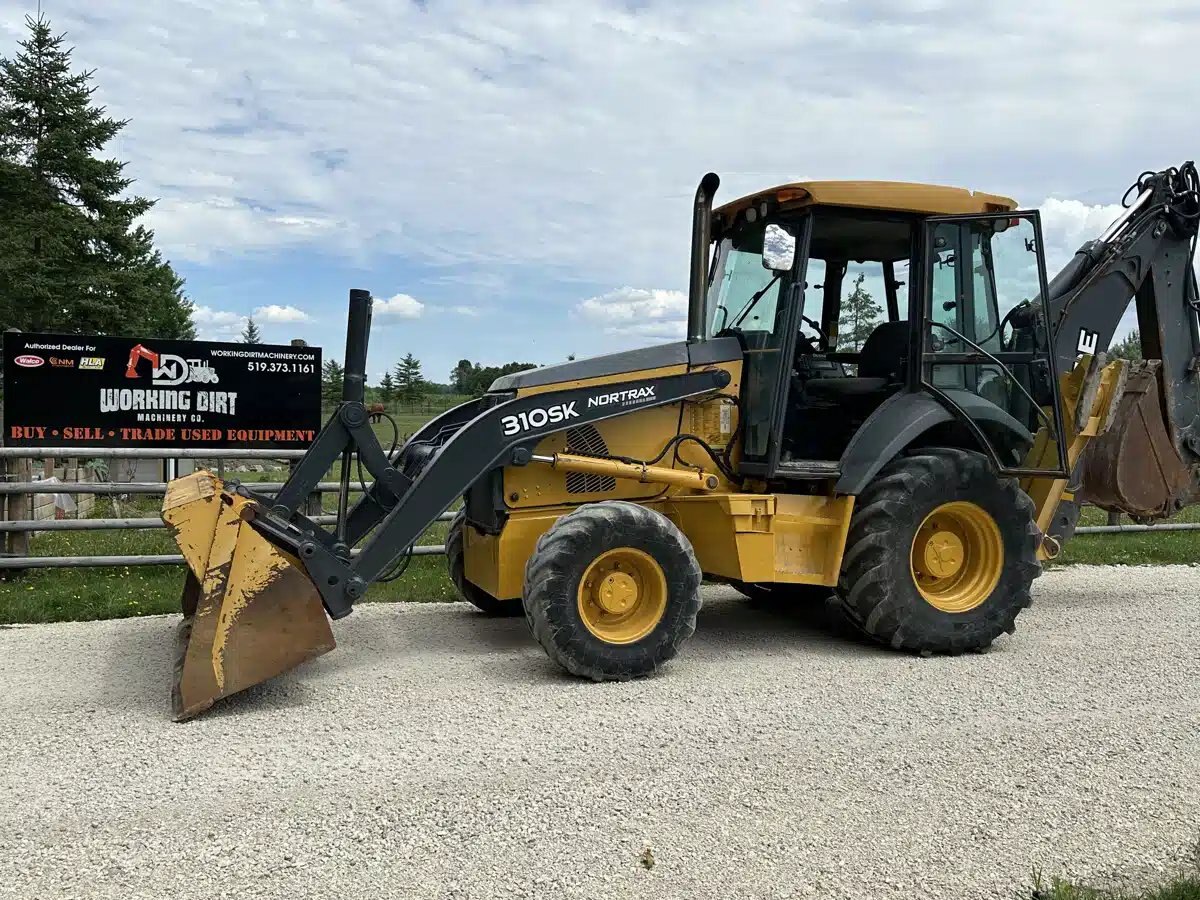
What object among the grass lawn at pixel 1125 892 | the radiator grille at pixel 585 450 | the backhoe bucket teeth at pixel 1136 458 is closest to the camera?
the grass lawn at pixel 1125 892

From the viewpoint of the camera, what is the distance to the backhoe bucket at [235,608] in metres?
4.87

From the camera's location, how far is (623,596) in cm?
568

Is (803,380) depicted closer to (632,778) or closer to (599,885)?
(632,778)

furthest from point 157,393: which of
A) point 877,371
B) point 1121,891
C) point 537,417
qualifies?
point 1121,891

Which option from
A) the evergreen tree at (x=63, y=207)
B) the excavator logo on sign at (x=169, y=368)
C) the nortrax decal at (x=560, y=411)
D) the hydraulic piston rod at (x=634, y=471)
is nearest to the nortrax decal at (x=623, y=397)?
the nortrax decal at (x=560, y=411)

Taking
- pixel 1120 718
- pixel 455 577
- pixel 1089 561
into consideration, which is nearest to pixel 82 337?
pixel 455 577

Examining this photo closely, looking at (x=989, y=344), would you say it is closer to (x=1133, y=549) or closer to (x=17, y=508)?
(x=1133, y=549)

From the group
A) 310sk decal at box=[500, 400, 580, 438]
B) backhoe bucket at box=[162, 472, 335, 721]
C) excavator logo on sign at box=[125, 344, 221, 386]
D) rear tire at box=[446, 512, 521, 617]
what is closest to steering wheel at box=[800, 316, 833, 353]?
310sk decal at box=[500, 400, 580, 438]

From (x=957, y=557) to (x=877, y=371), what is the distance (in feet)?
4.44

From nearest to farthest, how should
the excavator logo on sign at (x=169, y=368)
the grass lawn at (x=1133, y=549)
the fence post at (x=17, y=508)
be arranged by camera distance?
1. the fence post at (x=17, y=508)
2. the excavator logo on sign at (x=169, y=368)
3. the grass lawn at (x=1133, y=549)

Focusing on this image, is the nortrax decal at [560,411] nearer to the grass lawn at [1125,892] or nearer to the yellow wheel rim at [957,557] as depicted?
the yellow wheel rim at [957,557]

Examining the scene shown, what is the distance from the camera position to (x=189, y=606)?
630 cm

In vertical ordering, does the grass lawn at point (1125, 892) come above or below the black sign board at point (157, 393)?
below

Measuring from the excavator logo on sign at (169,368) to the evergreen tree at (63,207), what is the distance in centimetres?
1973
